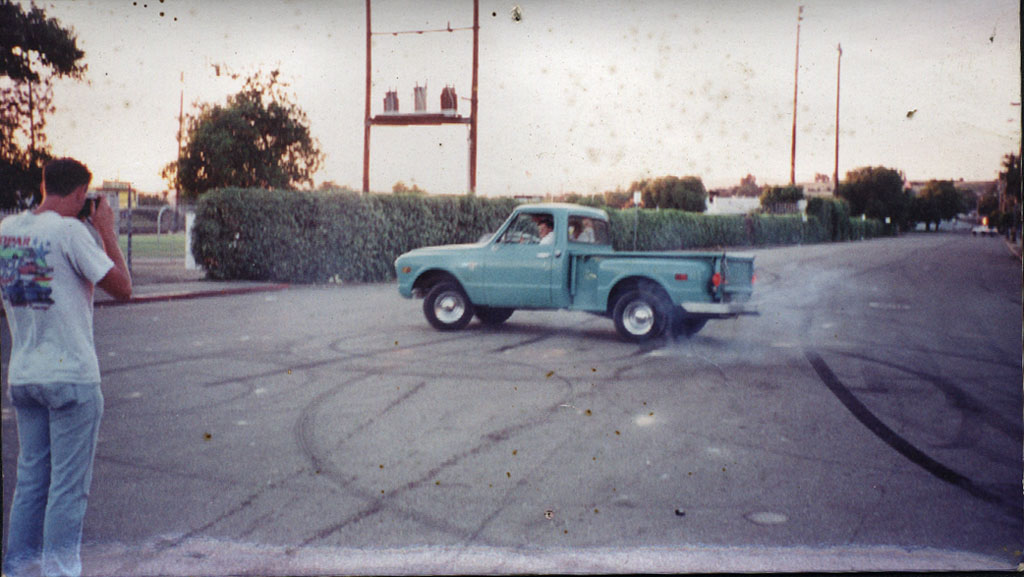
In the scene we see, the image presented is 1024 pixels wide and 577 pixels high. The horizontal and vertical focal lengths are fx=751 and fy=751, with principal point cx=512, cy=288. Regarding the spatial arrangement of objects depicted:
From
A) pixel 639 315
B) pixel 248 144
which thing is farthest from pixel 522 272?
pixel 248 144

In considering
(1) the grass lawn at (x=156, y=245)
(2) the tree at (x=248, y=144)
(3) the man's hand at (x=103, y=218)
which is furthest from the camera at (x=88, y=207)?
(2) the tree at (x=248, y=144)


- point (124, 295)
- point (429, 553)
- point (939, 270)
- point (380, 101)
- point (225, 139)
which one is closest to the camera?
point (124, 295)

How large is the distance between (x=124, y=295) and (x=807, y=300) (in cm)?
1243

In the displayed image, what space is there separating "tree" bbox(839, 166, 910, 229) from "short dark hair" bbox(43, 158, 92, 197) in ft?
13.4

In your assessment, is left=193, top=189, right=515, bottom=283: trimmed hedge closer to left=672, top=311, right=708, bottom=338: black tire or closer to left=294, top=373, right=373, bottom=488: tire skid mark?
left=294, top=373, right=373, bottom=488: tire skid mark

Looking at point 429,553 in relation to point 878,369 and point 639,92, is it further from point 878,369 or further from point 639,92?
point 878,369

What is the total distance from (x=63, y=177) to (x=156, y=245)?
240cm

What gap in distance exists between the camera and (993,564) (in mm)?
3193

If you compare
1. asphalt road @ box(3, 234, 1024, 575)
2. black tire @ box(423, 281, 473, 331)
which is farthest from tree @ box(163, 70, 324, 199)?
black tire @ box(423, 281, 473, 331)

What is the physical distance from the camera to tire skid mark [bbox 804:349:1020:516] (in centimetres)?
381

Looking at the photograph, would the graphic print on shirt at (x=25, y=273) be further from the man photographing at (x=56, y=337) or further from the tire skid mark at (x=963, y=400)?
the tire skid mark at (x=963, y=400)

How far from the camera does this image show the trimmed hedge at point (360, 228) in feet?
15.7

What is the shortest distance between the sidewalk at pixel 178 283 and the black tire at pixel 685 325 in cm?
440

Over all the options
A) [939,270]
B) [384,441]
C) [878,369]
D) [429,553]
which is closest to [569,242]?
[878,369]
